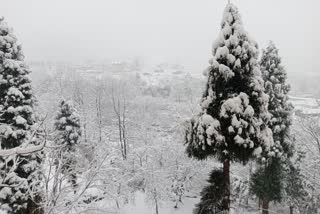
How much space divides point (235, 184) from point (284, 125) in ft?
30.7

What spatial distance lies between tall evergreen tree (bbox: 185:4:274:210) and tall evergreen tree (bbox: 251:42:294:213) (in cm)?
578

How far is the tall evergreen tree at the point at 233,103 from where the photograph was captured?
876cm

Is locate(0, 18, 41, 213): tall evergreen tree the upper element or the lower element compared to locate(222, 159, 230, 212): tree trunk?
upper

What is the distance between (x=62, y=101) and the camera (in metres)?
22.5

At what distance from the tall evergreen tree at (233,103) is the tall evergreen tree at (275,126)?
578 cm

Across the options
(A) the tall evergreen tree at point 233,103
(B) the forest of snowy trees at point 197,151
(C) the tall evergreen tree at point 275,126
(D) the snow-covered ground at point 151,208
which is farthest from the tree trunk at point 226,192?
(D) the snow-covered ground at point 151,208

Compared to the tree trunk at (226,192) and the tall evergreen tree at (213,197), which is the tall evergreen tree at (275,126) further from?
the tall evergreen tree at (213,197)

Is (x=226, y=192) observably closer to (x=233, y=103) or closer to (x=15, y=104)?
(x=233, y=103)

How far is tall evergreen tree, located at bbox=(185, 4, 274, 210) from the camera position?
28.7 feet

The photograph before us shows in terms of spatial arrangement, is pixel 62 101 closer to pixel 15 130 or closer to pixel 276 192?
pixel 15 130

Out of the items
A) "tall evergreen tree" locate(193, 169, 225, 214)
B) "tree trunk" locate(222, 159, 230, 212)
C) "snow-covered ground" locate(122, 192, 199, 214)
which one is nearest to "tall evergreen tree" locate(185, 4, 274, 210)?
"tree trunk" locate(222, 159, 230, 212)

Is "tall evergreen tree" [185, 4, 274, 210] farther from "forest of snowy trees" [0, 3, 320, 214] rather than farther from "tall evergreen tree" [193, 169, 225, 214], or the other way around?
"tall evergreen tree" [193, 169, 225, 214]

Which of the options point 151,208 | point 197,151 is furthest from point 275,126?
point 151,208

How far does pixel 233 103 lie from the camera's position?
8.65 meters
